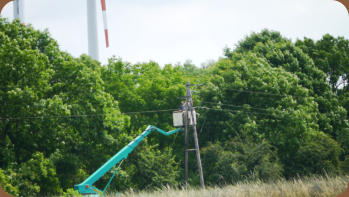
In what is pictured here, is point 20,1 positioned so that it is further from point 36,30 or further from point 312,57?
point 312,57

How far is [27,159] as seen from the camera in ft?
85.0

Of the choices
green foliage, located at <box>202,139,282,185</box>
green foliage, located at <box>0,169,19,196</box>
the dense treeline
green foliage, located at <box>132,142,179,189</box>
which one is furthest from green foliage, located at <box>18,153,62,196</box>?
green foliage, located at <box>202,139,282,185</box>

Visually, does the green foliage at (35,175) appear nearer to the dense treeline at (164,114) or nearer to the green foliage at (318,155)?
the dense treeline at (164,114)

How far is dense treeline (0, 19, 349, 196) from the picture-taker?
958 inches

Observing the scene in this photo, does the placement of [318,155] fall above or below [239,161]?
above

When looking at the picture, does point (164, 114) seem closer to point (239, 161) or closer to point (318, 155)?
point (239, 161)

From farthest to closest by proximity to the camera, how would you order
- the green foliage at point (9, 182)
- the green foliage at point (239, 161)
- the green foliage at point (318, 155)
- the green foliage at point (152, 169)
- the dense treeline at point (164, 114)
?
the green foliage at point (152, 169) < the green foliage at point (318, 155) < the green foliage at point (239, 161) < the dense treeline at point (164, 114) < the green foliage at point (9, 182)

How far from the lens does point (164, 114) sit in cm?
3838

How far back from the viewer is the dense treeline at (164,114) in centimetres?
2433

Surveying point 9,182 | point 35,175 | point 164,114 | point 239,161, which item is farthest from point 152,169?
point 9,182

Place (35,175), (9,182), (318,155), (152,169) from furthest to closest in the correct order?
(152,169) → (318,155) → (35,175) → (9,182)

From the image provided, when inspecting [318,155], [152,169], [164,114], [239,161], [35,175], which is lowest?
[152,169]

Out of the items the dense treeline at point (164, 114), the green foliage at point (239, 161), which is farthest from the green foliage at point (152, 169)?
the green foliage at point (239, 161)

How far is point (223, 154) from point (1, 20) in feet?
64.7
